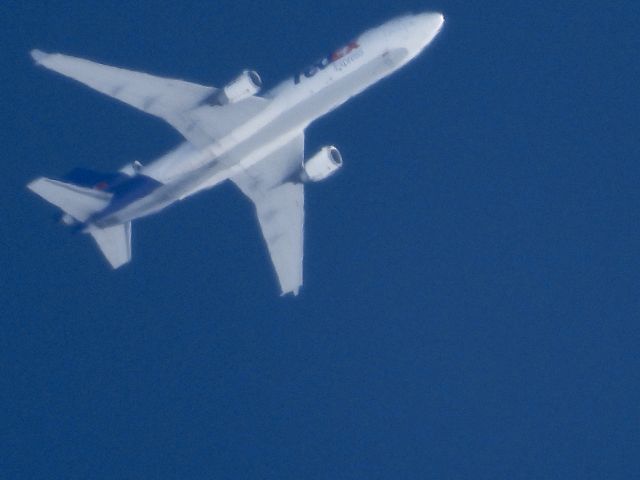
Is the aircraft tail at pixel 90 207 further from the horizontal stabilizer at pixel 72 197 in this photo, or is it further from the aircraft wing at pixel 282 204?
the aircraft wing at pixel 282 204

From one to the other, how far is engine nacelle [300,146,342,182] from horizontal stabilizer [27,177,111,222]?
625 inches

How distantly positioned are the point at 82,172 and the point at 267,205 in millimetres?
14612

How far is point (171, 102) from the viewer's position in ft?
229

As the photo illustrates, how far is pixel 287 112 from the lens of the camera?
228 ft

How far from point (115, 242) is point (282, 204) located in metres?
13.6

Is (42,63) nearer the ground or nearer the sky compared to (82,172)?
nearer the sky

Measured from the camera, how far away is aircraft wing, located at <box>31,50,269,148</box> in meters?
67.6

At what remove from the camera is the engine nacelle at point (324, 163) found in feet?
229

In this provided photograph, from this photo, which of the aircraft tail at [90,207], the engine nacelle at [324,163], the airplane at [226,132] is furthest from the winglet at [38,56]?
the engine nacelle at [324,163]

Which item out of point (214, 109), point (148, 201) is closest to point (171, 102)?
point (214, 109)

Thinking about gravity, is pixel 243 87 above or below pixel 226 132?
above

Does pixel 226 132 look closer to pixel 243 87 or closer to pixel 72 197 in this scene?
pixel 243 87

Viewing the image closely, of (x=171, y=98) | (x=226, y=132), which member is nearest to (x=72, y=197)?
(x=171, y=98)

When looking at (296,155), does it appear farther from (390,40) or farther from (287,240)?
(390,40)
